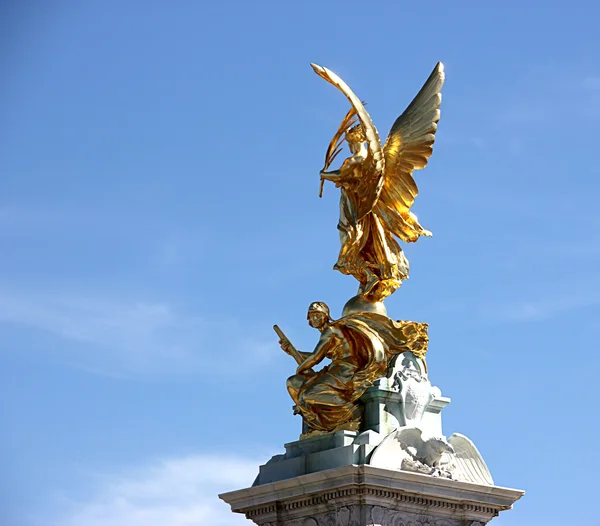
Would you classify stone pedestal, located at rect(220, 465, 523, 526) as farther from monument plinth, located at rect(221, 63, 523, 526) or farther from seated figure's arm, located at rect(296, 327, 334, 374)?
seated figure's arm, located at rect(296, 327, 334, 374)

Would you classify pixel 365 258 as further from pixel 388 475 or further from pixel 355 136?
pixel 388 475

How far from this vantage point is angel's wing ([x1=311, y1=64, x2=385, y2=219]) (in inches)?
762

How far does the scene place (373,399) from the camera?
18406 millimetres

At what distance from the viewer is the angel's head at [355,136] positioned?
19.5 m

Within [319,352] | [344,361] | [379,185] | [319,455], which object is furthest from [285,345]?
[379,185]

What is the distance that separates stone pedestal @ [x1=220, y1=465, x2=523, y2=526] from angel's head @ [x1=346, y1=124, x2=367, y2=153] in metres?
4.63

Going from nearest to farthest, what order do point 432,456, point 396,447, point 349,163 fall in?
point 396,447 < point 432,456 < point 349,163

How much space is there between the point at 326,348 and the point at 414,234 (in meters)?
2.14

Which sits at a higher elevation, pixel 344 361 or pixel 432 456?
pixel 344 361

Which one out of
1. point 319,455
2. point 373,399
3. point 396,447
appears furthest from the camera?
point 373,399

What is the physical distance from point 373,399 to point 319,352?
1.04 metres

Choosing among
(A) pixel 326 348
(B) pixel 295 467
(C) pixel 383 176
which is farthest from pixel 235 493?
(C) pixel 383 176

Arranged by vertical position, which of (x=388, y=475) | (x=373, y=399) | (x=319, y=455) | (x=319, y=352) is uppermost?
(x=319, y=352)

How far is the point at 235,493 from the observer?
18.9 meters
